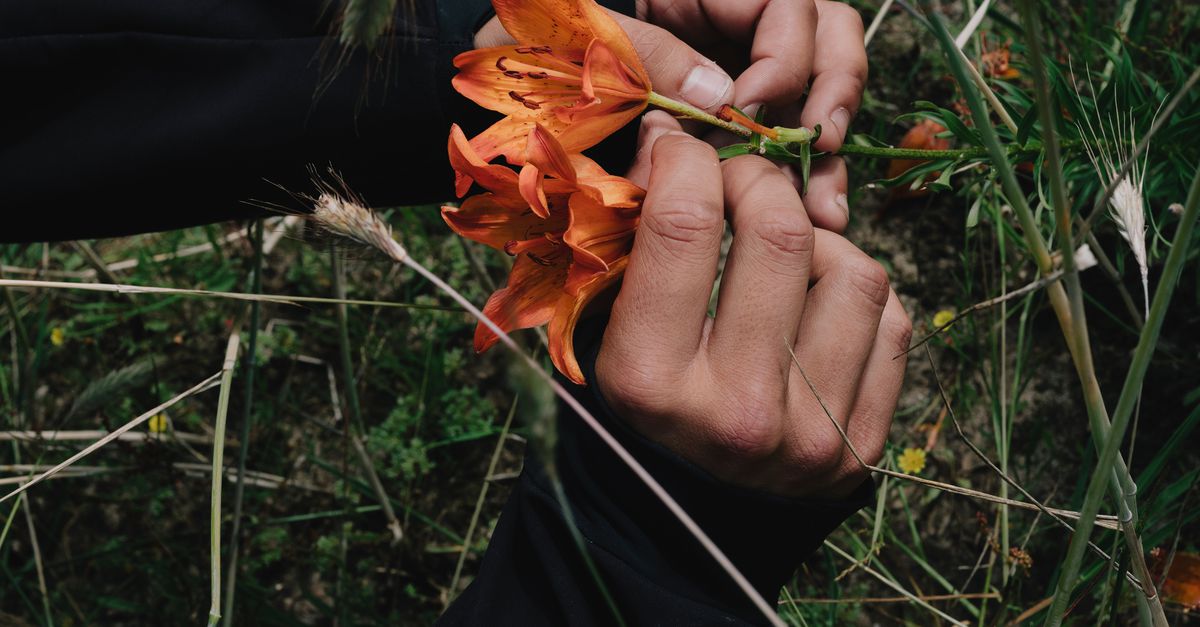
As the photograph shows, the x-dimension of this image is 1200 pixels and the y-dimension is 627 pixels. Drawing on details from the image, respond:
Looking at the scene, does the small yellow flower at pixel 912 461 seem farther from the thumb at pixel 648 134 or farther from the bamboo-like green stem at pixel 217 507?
the bamboo-like green stem at pixel 217 507

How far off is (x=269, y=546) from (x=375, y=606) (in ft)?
1.16

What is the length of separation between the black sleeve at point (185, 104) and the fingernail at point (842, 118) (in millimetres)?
383

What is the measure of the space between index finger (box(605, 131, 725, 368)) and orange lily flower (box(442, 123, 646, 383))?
62 millimetres

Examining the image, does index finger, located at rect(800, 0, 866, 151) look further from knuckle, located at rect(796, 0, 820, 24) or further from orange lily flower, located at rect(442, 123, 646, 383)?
orange lily flower, located at rect(442, 123, 646, 383)

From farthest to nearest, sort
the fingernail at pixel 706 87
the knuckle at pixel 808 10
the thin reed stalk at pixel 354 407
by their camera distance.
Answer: the thin reed stalk at pixel 354 407 < the knuckle at pixel 808 10 < the fingernail at pixel 706 87

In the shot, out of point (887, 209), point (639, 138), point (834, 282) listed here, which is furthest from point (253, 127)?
point (887, 209)

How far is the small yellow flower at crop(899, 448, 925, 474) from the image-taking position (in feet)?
7.29

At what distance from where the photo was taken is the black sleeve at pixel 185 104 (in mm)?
1542

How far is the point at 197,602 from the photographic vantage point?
2.34 meters

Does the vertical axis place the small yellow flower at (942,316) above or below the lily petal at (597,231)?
below

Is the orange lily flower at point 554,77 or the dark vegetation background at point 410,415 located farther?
the dark vegetation background at point 410,415

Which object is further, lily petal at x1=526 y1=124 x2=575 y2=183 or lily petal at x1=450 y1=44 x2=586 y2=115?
lily petal at x1=450 y1=44 x2=586 y2=115

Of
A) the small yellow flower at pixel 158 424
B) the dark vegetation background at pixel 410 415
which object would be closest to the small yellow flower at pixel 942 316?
the dark vegetation background at pixel 410 415

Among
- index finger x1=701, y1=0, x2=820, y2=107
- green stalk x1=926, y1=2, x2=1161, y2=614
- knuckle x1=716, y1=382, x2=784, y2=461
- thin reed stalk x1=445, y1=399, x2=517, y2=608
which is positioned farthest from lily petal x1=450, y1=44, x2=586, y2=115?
thin reed stalk x1=445, y1=399, x2=517, y2=608
